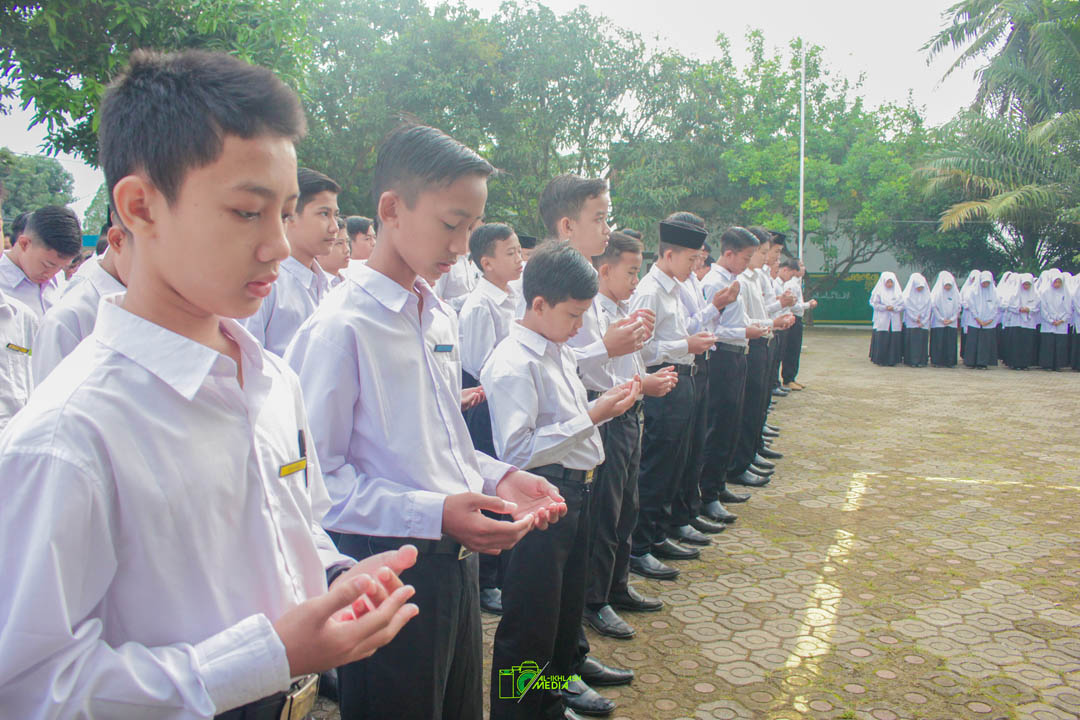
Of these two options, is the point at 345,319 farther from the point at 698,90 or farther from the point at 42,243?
the point at 698,90

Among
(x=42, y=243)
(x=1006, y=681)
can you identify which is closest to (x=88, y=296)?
(x=42, y=243)

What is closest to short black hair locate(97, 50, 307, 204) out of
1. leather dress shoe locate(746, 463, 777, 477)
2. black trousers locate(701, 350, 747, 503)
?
black trousers locate(701, 350, 747, 503)

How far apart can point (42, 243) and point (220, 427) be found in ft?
13.5

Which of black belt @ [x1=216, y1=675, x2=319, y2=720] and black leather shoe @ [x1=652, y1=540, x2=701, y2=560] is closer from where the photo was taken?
black belt @ [x1=216, y1=675, x2=319, y2=720]

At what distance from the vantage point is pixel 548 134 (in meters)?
21.2

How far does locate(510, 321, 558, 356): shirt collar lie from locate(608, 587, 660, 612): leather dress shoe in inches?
61.6

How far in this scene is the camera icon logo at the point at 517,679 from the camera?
2662mm

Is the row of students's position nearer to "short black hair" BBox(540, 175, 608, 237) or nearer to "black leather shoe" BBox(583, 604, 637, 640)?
"short black hair" BBox(540, 175, 608, 237)

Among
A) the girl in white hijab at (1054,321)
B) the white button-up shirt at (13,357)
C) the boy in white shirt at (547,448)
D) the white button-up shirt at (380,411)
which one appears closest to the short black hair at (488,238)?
the boy in white shirt at (547,448)

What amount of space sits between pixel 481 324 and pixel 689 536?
6.25ft

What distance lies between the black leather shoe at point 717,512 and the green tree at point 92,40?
19.6ft

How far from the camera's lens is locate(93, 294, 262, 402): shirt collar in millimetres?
1097

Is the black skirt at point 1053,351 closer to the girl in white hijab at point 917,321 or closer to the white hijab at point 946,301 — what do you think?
the white hijab at point 946,301

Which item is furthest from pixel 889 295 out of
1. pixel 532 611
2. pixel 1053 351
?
pixel 532 611
